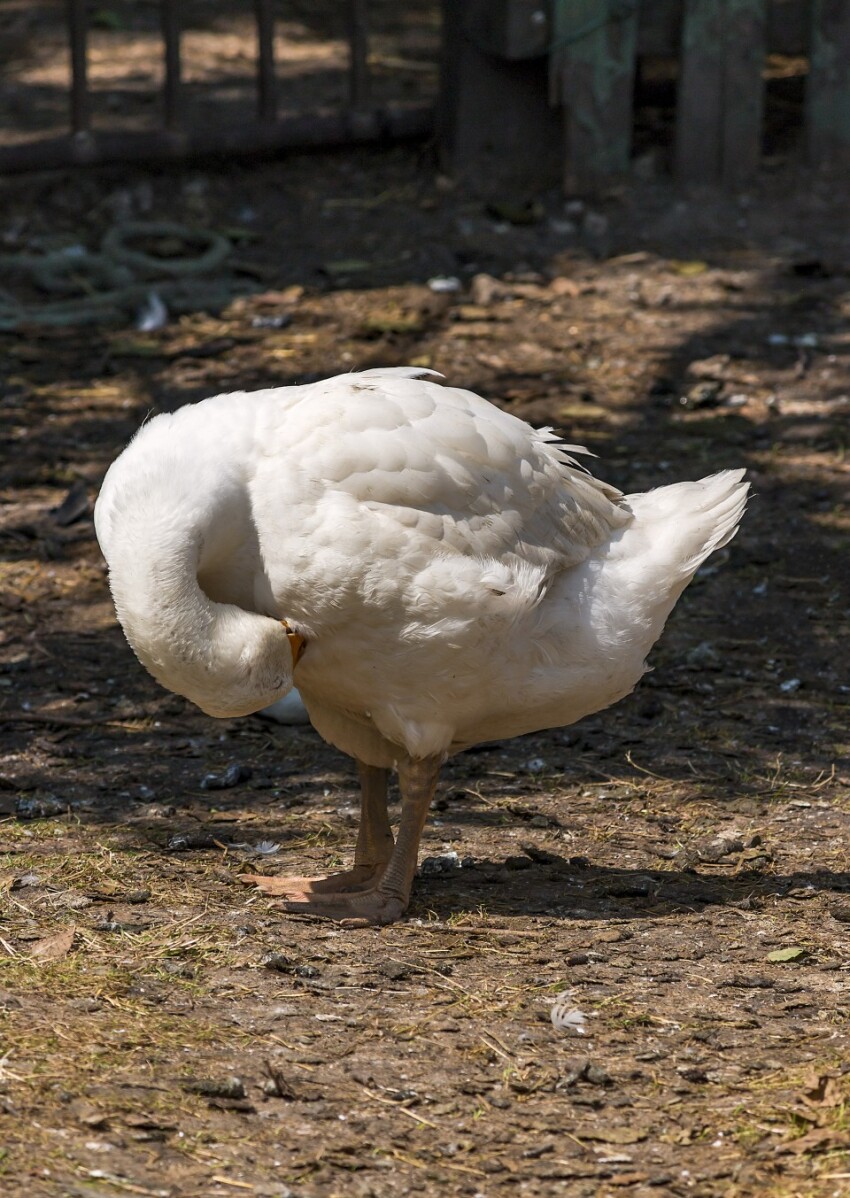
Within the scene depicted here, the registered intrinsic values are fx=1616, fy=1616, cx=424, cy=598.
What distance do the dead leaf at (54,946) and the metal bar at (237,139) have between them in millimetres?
6481

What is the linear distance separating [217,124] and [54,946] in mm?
7503

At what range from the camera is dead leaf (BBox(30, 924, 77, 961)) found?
4047 mm

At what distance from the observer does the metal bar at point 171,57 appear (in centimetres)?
948

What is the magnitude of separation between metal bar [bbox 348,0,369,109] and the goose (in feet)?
19.2

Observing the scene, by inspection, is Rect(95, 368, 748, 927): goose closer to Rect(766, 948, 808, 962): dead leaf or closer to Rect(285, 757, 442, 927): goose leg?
Rect(285, 757, 442, 927): goose leg

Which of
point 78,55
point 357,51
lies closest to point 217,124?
point 357,51

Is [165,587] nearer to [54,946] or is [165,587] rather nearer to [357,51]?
[54,946]

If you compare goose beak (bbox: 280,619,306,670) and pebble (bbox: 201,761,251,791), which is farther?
pebble (bbox: 201,761,251,791)

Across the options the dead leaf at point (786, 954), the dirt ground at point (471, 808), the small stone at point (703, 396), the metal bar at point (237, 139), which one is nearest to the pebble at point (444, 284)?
the dirt ground at point (471, 808)

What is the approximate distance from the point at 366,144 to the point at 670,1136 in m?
8.23

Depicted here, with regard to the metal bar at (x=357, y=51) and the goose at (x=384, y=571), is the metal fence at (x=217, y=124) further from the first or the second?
the goose at (x=384, y=571)

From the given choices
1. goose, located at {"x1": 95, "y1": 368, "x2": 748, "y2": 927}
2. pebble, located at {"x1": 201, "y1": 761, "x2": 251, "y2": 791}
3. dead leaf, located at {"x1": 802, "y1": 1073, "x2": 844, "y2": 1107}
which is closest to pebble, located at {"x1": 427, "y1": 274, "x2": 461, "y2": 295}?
pebble, located at {"x1": 201, "y1": 761, "x2": 251, "y2": 791}

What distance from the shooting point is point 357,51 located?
10.0 meters

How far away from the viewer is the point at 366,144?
34.4 feet
